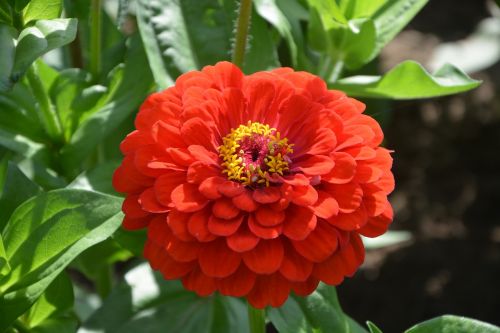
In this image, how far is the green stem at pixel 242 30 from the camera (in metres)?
0.79

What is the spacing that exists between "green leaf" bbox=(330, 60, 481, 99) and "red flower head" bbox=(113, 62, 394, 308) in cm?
15

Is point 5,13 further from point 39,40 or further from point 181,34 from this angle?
point 181,34

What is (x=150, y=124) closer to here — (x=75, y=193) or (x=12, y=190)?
(x=75, y=193)

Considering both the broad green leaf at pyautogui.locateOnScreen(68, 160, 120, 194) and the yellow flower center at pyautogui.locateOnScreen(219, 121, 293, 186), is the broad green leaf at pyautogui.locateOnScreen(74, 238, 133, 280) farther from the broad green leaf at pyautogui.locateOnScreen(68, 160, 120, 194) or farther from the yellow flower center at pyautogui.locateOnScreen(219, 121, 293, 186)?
the yellow flower center at pyautogui.locateOnScreen(219, 121, 293, 186)

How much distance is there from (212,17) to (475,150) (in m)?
0.81

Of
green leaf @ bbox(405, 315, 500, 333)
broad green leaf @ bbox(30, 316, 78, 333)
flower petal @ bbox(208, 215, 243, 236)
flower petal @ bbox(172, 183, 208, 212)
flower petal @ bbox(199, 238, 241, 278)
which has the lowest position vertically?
broad green leaf @ bbox(30, 316, 78, 333)

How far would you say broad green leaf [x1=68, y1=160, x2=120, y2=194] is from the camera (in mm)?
826

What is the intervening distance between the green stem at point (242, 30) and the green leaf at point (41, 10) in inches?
6.5

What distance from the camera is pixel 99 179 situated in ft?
2.74

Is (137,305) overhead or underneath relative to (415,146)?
overhead

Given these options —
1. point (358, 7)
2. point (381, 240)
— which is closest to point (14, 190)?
point (358, 7)

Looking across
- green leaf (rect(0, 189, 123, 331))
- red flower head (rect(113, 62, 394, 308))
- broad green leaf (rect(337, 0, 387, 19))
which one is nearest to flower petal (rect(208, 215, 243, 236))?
red flower head (rect(113, 62, 394, 308))

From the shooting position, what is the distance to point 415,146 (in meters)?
1.57

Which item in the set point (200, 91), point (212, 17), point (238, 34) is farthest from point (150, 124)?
point (212, 17)
